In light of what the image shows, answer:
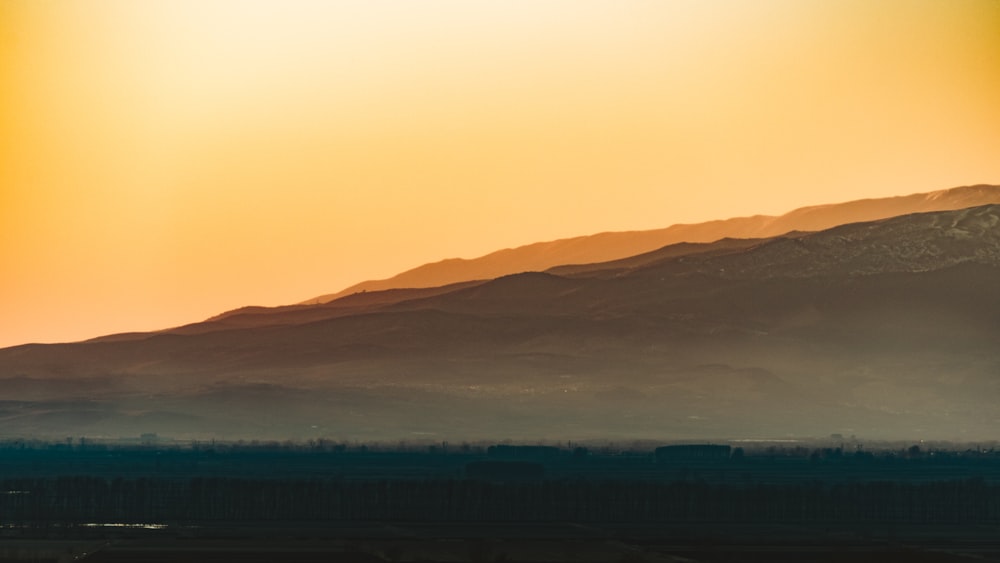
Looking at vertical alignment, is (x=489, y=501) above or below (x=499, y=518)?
above

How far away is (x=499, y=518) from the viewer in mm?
134875

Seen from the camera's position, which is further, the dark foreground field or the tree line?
the tree line

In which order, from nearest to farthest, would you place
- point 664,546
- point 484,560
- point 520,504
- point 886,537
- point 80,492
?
point 484,560 → point 664,546 → point 886,537 → point 520,504 → point 80,492

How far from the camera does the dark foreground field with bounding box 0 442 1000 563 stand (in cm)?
10519

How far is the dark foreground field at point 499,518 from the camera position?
105188mm

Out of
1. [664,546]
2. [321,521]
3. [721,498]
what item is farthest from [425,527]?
[721,498]

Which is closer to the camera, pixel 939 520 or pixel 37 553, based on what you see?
pixel 37 553

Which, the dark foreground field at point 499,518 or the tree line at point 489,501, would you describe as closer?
the dark foreground field at point 499,518

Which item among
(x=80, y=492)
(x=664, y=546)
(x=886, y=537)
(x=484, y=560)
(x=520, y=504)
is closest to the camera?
(x=484, y=560)

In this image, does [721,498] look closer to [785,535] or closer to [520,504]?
[520,504]

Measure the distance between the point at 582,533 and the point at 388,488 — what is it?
147ft

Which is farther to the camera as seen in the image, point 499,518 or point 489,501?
point 489,501

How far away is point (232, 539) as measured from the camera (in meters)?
113

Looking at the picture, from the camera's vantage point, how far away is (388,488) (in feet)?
536
